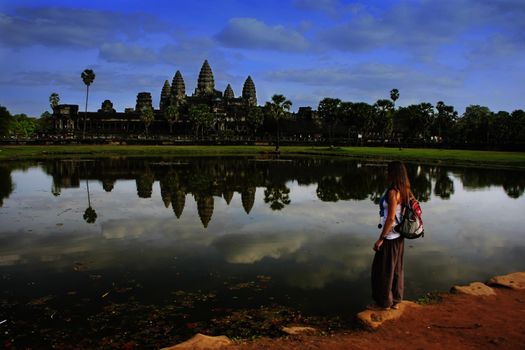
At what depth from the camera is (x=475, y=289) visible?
9148 millimetres

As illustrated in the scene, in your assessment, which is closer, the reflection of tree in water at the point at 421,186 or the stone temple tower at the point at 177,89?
the reflection of tree in water at the point at 421,186

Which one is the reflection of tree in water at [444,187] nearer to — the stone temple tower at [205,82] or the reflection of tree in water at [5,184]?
the reflection of tree in water at [5,184]

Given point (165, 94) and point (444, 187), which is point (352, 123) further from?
point (444, 187)

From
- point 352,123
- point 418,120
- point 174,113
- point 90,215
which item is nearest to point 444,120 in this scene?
point 418,120

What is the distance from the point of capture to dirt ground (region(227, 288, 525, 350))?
674 cm

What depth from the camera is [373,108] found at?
370 feet

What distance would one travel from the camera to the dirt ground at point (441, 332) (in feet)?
22.1

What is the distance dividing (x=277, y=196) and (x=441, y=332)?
1657cm

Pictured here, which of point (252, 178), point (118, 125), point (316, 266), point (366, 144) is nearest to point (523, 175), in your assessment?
point (252, 178)

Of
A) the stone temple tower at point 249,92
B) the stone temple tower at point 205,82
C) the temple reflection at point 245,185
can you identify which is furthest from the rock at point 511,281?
the stone temple tower at point 249,92

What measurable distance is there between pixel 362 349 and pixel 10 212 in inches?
608

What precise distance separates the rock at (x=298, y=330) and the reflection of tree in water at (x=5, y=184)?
54.5 feet

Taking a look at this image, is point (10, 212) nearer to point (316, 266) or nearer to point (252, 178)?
point (316, 266)

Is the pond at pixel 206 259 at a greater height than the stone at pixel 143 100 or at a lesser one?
lesser
